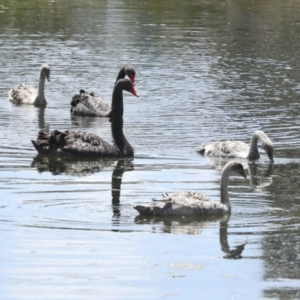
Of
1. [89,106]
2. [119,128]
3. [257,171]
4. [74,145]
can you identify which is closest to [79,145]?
[74,145]

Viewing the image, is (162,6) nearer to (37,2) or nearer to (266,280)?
(37,2)

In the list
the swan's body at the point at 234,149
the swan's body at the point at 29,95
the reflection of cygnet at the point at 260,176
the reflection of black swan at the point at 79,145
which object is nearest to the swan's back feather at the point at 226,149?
the swan's body at the point at 234,149

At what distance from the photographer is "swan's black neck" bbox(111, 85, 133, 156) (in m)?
15.7

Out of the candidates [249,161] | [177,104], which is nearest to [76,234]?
[249,161]

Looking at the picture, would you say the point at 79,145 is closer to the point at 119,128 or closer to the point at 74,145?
the point at 74,145

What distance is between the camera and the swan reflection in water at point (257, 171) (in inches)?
544

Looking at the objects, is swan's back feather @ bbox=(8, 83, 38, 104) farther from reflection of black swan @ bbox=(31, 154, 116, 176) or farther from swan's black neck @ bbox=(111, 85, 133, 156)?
reflection of black swan @ bbox=(31, 154, 116, 176)

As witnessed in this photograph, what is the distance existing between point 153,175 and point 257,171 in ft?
5.19

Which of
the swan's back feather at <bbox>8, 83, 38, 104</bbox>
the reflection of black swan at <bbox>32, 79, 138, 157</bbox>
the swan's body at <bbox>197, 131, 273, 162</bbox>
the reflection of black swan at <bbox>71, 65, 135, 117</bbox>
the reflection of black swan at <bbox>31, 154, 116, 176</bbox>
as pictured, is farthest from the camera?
the swan's back feather at <bbox>8, 83, 38, 104</bbox>

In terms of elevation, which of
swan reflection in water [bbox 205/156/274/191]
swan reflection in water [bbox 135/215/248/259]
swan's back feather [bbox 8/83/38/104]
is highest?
swan reflection in water [bbox 135/215/248/259]

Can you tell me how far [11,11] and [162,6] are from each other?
574 cm

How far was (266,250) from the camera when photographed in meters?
10.5

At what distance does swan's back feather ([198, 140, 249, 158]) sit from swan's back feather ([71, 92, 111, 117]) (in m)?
4.16

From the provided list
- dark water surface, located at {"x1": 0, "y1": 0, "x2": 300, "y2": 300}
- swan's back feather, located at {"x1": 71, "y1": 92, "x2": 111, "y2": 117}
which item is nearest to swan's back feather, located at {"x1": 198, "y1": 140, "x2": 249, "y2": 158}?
dark water surface, located at {"x1": 0, "y1": 0, "x2": 300, "y2": 300}
